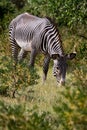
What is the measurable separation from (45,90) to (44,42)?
3.11m

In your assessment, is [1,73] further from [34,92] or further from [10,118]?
[10,118]

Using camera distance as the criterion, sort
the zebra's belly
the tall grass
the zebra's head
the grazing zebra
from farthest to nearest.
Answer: the zebra's belly < the grazing zebra < the zebra's head < the tall grass

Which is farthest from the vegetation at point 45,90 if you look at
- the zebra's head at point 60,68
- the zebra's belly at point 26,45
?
the zebra's belly at point 26,45

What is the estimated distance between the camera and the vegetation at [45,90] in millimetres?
5641

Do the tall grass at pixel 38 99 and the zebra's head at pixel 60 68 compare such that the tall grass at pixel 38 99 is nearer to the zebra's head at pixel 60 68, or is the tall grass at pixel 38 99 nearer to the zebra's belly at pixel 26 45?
the zebra's head at pixel 60 68

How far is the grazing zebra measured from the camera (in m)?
14.1

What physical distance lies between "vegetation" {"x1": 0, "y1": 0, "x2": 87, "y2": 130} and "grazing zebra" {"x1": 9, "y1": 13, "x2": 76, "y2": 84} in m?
0.47

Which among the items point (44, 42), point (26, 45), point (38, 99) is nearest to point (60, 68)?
point (44, 42)

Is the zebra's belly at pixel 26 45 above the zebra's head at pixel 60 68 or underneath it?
above

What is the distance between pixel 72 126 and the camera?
570 centimetres

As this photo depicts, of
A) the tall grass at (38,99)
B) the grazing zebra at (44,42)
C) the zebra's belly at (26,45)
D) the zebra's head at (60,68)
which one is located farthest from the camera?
the zebra's belly at (26,45)

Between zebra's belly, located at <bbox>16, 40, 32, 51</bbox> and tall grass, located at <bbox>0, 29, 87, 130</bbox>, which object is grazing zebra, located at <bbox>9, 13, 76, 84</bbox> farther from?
tall grass, located at <bbox>0, 29, 87, 130</bbox>

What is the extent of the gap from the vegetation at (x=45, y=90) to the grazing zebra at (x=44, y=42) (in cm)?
47

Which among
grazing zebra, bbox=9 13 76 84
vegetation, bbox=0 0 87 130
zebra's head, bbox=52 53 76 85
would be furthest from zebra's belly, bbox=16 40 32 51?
zebra's head, bbox=52 53 76 85
